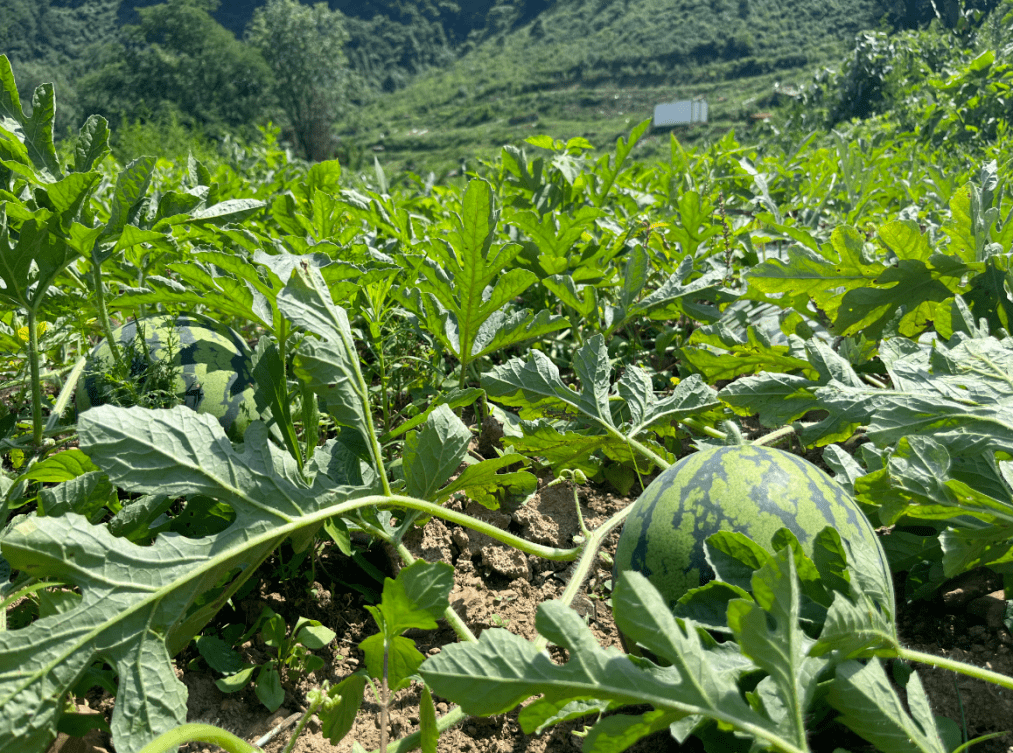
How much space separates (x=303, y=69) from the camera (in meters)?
66.1

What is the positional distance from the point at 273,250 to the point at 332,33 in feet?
252

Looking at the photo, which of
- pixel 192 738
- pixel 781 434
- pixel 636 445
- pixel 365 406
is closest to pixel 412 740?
pixel 192 738

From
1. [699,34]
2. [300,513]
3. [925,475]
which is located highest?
[699,34]

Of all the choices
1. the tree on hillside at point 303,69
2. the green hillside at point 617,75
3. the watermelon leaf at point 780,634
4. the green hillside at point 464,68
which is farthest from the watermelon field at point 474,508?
the tree on hillside at point 303,69

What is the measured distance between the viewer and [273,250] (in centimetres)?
222

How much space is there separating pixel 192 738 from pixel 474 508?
112 cm

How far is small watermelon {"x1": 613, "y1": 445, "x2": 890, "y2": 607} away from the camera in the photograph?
1.26 metres

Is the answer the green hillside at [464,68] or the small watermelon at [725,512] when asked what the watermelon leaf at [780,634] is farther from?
the green hillside at [464,68]

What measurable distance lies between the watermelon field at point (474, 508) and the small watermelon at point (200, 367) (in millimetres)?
10

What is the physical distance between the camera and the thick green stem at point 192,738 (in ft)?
3.04

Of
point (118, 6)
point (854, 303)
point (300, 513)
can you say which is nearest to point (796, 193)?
point (854, 303)

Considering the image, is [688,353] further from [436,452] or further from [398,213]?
[398,213]

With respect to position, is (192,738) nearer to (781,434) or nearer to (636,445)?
(636,445)

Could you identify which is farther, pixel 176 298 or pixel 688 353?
pixel 688 353
